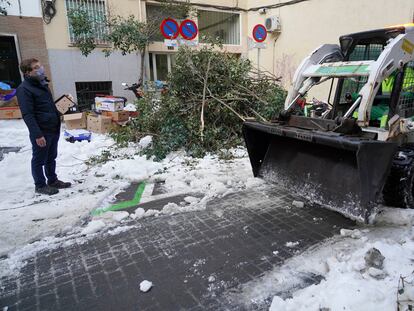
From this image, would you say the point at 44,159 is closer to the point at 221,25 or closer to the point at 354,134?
the point at 354,134

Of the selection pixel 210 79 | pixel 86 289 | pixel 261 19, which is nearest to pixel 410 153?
pixel 86 289

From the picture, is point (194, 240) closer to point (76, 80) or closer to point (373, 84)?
point (373, 84)

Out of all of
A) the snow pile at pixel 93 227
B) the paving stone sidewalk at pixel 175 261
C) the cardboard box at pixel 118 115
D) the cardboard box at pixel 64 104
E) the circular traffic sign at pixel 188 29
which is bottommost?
the paving stone sidewalk at pixel 175 261

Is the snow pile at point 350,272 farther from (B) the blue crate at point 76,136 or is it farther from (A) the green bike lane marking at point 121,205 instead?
(B) the blue crate at point 76,136

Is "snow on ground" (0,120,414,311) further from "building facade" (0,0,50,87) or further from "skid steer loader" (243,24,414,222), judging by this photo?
"building facade" (0,0,50,87)

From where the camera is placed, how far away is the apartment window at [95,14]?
11.1m

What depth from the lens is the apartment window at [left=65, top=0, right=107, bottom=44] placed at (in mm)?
11070

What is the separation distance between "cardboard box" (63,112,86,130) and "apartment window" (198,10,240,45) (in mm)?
7419

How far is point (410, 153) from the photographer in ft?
12.3

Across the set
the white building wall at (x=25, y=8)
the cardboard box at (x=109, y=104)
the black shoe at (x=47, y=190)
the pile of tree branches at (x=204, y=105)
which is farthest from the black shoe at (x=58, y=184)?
the white building wall at (x=25, y=8)

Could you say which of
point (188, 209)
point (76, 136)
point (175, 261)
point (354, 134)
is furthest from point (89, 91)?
point (354, 134)

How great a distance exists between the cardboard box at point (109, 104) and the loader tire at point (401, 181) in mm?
7108

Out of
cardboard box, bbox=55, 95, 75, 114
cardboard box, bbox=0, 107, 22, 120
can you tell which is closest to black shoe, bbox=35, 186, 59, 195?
cardboard box, bbox=55, 95, 75, 114

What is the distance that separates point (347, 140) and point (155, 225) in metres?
2.37
